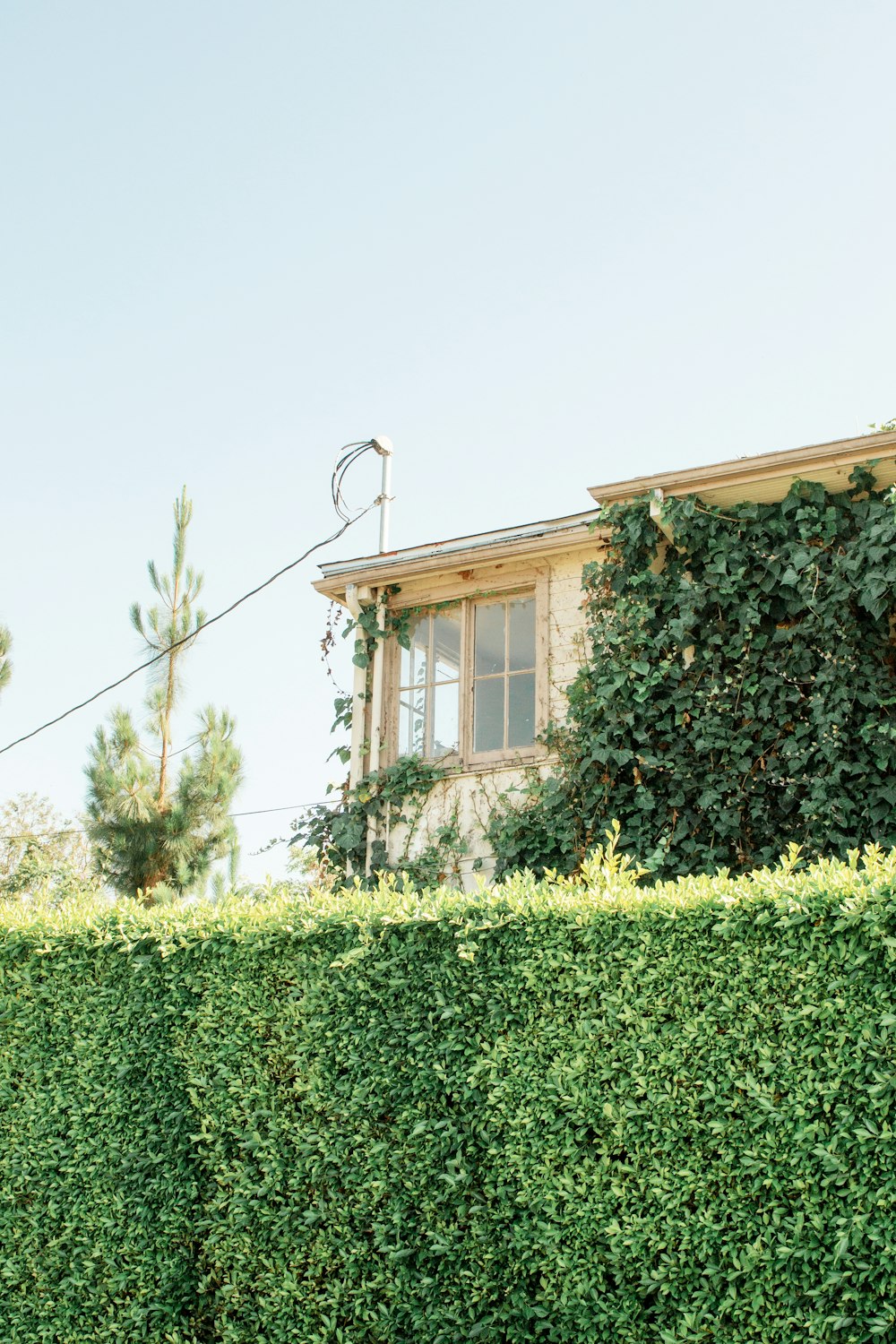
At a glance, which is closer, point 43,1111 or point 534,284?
point 43,1111

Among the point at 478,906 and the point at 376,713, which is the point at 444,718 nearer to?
the point at 376,713

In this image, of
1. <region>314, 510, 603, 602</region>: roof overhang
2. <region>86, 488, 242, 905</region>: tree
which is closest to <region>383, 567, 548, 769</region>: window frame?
<region>314, 510, 603, 602</region>: roof overhang

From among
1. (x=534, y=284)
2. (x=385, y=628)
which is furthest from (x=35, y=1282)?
(x=534, y=284)

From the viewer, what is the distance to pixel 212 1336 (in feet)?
19.8

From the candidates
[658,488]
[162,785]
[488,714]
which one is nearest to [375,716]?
[488,714]

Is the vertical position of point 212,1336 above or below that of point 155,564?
below

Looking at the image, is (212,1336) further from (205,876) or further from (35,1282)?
(205,876)

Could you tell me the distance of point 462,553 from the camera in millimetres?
10305

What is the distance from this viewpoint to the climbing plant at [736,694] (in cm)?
816

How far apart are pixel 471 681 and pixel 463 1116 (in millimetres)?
5158

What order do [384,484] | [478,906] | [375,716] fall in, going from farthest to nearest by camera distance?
[384,484], [375,716], [478,906]

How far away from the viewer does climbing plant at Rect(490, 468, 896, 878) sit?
816 centimetres

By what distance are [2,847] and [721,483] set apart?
24.5 m

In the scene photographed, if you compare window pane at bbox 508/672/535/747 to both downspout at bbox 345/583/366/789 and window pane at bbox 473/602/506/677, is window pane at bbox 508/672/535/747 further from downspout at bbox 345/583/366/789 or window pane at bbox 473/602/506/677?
downspout at bbox 345/583/366/789
